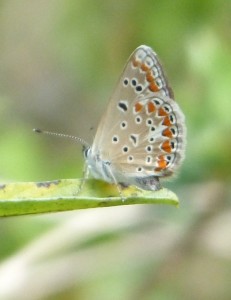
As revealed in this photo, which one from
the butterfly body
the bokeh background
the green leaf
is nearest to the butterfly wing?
the butterfly body

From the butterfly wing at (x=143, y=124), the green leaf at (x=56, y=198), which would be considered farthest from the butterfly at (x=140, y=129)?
the green leaf at (x=56, y=198)

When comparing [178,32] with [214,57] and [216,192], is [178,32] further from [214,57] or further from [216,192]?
[216,192]

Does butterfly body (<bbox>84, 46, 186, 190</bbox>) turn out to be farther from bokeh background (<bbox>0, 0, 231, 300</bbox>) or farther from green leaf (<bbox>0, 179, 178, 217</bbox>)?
green leaf (<bbox>0, 179, 178, 217</bbox>)

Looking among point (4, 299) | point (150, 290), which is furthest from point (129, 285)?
point (4, 299)

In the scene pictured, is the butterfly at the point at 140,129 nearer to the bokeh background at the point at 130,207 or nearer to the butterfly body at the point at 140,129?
the butterfly body at the point at 140,129

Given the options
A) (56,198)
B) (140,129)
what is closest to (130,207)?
(140,129)

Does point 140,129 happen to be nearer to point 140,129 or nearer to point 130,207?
point 140,129
